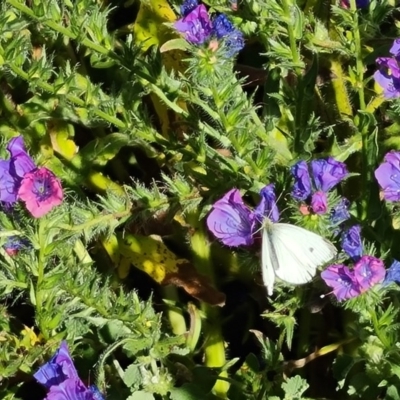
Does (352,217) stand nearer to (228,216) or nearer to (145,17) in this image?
(228,216)

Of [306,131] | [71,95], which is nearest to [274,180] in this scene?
[306,131]

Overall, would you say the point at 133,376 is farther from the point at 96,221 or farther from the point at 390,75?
the point at 390,75

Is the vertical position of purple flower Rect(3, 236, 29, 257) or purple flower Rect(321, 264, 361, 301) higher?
purple flower Rect(3, 236, 29, 257)

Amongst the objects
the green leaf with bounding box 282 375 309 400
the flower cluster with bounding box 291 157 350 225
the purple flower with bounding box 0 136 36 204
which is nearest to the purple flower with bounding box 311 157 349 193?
the flower cluster with bounding box 291 157 350 225

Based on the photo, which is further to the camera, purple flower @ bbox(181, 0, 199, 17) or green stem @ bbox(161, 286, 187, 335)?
green stem @ bbox(161, 286, 187, 335)

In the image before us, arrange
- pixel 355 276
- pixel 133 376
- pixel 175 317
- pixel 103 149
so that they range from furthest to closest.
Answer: pixel 175 317 → pixel 103 149 → pixel 133 376 → pixel 355 276

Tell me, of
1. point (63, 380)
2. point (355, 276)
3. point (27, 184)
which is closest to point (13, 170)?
point (27, 184)

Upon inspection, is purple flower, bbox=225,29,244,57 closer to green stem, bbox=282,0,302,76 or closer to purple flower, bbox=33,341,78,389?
green stem, bbox=282,0,302,76
